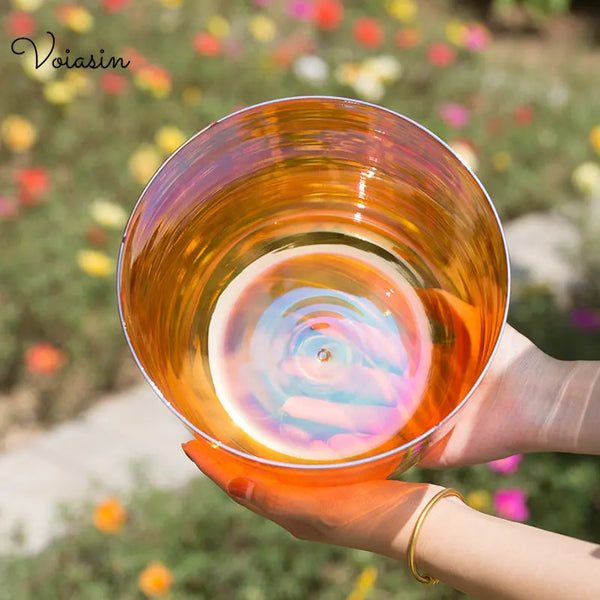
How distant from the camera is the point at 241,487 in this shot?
94 centimetres

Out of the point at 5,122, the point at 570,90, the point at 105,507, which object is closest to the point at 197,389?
the point at 105,507

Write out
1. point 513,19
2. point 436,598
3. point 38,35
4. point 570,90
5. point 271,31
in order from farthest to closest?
point 513,19
point 570,90
point 271,31
point 38,35
point 436,598

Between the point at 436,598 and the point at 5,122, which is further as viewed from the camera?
the point at 5,122

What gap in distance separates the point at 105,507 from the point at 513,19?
14.2 feet

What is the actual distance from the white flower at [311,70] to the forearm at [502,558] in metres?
2.39

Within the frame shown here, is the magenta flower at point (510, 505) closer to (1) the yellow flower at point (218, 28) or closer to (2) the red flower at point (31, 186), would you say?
(2) the red flower at point (31, 186)

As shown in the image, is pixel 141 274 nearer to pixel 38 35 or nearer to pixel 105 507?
pixel 105 507

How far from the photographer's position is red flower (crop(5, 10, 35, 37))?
292 cm

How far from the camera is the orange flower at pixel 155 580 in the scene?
163cm

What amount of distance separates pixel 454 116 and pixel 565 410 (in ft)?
6.72

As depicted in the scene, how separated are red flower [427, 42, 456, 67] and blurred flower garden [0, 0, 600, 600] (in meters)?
0.01

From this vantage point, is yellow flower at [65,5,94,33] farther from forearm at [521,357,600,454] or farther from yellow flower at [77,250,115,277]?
forearm at [521,357,600,454]

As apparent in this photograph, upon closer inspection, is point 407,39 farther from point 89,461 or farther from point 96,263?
point 89,461

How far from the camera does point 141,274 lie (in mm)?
983
